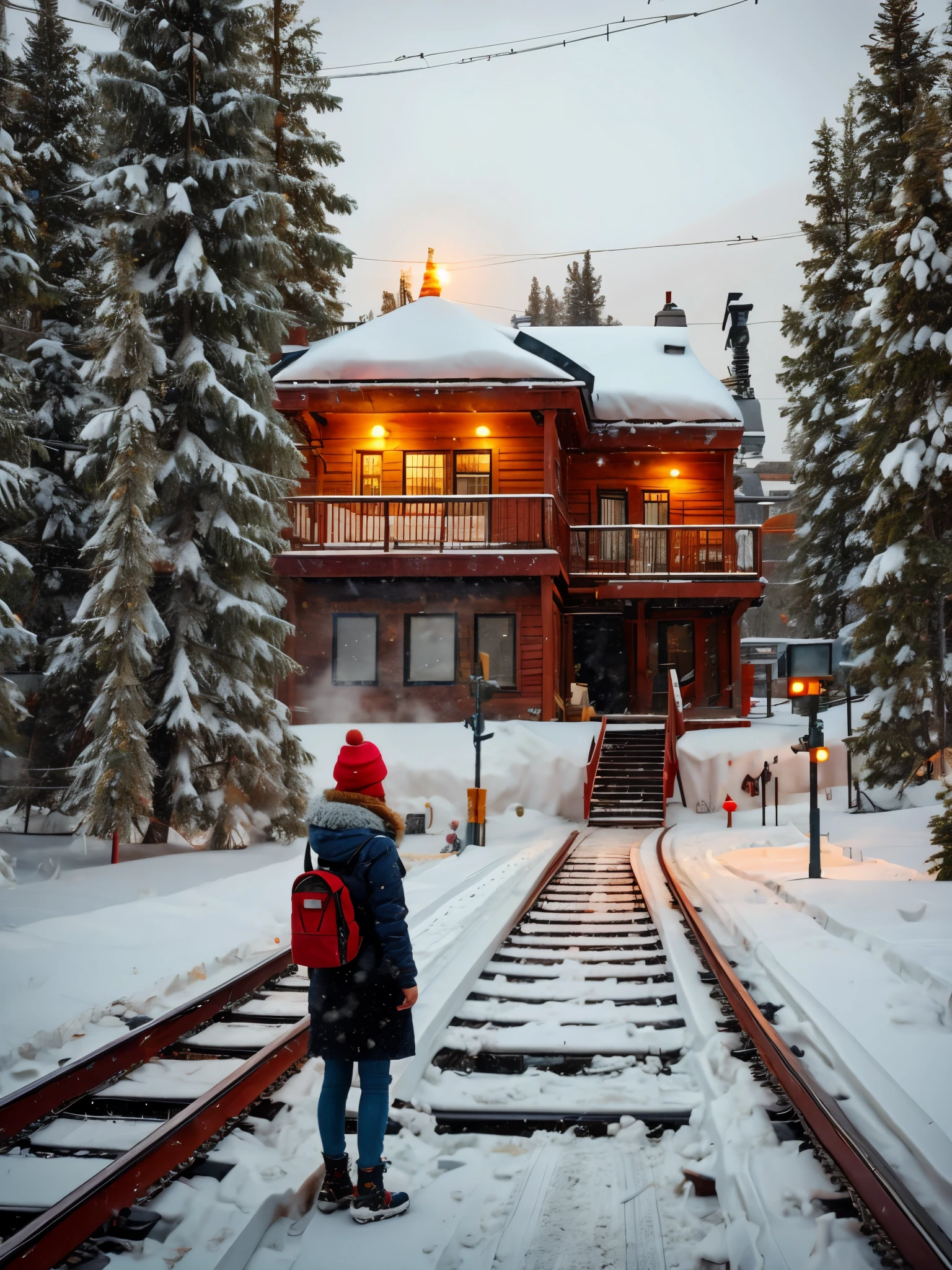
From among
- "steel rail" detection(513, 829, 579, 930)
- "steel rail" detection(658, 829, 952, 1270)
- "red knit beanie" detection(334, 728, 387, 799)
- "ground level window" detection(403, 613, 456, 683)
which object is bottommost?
"steel rail" detection(513, 829, 579, 930)

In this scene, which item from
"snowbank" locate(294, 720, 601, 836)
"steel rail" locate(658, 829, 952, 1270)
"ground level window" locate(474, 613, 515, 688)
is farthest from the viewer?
"ground level window" locate(474, 613, 515, 688)

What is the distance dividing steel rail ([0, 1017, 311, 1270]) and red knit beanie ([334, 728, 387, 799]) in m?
1.55

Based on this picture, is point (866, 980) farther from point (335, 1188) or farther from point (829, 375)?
point (829, 375)

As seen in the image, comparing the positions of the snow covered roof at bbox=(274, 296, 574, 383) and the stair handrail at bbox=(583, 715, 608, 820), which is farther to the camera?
the snow covered roof at bbox=(274, 296, 574, 383)

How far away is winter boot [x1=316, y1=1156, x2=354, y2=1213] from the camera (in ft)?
A: 12.3

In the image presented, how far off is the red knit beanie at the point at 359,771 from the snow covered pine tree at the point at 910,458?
14544 millimetres

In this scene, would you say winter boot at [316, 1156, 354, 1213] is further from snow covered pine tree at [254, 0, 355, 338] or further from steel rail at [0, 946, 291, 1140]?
snow covered pine tree at [254, 0, 355, 338]

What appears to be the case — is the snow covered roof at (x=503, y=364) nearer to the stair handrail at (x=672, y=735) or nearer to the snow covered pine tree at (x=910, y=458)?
the snow covered pine tree at (x=910, y=458)

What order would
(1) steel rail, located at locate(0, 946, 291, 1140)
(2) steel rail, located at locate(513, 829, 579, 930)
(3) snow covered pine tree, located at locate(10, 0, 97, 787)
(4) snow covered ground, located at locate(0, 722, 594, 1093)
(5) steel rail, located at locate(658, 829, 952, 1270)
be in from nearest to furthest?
(5) steel rail, located at locate(658, 829, 952, 1270) → (1) steel rail, located at locate(0, 946, 291, 1140) → (4) snow covered ground, located at locate(0, 722, 594, 1093) → (2) steel rail, located at locate(513, 829, 579, 930) → (3) snow covered pine tree, located at locate(10, 0, 97, 787)

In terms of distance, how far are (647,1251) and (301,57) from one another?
3619 centimetres

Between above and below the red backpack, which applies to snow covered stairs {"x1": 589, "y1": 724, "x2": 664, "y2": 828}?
below

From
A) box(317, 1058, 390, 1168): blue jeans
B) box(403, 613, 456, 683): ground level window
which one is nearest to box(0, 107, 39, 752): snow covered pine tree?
box(317, 1058, 390, 1168): blue jeans

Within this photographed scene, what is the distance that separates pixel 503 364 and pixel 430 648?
6.75 m

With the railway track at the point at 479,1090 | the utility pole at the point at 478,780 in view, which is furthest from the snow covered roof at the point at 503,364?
the railway track at the point at 479,1090
